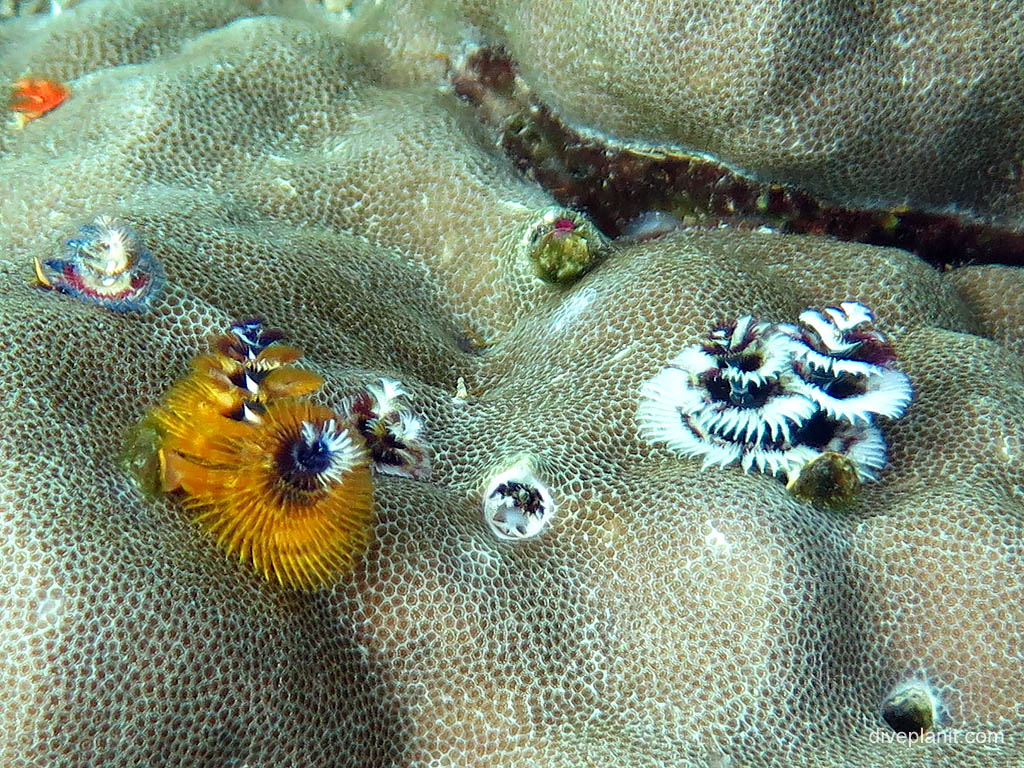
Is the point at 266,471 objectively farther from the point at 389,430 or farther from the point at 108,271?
the point at 108,271

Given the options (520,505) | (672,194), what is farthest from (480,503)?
(672,194)

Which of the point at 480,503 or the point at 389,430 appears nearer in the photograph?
the point at 480,503

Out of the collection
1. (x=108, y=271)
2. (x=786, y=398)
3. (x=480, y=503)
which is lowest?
(x=480, y=503)

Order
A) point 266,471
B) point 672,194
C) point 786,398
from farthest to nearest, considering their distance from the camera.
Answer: point 672,194 < point 786,398 < point 266,471

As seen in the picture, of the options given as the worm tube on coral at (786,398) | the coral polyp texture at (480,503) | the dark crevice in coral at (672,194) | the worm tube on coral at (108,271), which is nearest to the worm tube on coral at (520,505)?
the coral polyp texture at (480,503)

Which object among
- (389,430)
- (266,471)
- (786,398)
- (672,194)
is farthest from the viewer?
(672,194)

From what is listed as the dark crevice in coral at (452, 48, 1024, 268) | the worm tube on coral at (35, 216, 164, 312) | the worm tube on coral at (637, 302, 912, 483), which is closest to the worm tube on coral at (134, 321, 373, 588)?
the worm tube on coral at (35, 216, 164, 312)

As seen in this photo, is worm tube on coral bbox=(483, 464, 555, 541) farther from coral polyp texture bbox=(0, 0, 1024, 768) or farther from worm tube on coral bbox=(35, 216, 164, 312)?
worm tube on coral bbox=(35, 216, 164, 312)

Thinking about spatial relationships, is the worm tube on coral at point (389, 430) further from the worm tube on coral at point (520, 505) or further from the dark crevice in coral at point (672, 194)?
the dark crevice in coral at point (672, 194)
